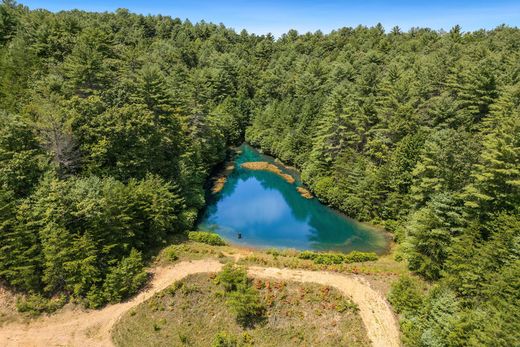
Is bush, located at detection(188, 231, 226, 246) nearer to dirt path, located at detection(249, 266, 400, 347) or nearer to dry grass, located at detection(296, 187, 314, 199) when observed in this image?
dirt path, located at detection(249, 266, 400, 347)

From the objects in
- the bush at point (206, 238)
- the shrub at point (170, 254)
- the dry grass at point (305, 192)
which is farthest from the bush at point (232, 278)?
the dry grass at point (305, 192)

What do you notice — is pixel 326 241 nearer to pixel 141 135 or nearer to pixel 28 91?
pixel 141 135

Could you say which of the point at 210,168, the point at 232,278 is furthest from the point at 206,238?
the point at 210,168

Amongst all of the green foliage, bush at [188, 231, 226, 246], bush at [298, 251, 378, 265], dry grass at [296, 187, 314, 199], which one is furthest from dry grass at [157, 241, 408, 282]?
dry grass at [296, 187, 314, 199]

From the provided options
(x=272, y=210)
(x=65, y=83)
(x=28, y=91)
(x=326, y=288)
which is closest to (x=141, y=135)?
(x=65, y=83)

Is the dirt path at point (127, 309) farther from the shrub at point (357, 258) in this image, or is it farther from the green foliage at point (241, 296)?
the shrub at point (357, 258)

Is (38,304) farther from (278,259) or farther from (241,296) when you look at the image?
(278,259)
